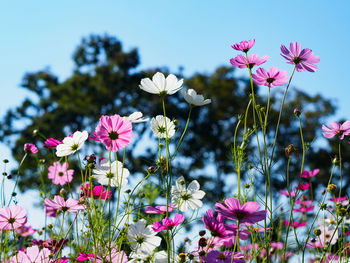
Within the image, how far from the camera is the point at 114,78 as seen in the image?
1155 cm

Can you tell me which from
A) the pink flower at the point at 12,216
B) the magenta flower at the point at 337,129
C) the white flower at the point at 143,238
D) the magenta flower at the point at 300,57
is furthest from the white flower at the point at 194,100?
the pink flower at the point at 12,216

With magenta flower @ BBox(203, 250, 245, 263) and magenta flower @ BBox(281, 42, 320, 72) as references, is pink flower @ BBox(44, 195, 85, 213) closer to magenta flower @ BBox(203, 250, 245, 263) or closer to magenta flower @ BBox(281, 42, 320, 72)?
magenta flower @ BBox(203, 250, 245, 263)

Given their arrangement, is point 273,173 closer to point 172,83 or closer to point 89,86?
point 89,86

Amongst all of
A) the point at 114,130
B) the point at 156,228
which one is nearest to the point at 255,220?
the point at 156,228

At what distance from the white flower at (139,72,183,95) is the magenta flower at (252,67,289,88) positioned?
0.31 metres

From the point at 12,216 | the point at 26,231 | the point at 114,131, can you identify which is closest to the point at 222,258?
the point at 114,131

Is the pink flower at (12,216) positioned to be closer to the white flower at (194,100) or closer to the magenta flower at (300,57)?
the white flower at (194,100)

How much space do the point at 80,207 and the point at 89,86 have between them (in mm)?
10621

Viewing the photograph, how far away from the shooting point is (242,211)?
105cm

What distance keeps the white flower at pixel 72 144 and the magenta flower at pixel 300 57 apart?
2.34 feet

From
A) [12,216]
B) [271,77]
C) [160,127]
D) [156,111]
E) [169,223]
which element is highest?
[156,111]

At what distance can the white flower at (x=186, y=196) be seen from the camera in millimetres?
1441

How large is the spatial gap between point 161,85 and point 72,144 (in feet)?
1.10

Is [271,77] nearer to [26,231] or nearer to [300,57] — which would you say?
[300,57]
